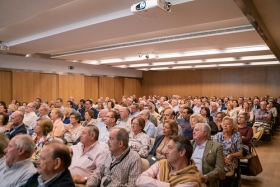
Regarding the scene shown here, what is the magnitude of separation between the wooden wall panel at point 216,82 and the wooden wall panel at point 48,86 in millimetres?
7344

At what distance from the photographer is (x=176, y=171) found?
1.99 m

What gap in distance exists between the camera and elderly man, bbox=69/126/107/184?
2.65m

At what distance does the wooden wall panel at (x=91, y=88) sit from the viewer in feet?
41.1

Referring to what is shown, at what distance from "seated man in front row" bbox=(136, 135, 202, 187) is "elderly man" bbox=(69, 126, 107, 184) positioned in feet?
2.56

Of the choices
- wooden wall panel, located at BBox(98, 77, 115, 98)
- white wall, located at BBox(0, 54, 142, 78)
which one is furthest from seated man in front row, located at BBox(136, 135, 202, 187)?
wooden wall panel, located at BBox(98, 77, 115, 98)

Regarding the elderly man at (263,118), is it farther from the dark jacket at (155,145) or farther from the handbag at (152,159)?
the handbag at (152,159)

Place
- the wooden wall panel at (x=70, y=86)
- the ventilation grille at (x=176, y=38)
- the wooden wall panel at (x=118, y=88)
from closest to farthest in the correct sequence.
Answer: the ventilation grille at (x=176, y=38) < the wooden wall panel at (x=70, y=86) < the wooden wall panel at (x=118, y=88)

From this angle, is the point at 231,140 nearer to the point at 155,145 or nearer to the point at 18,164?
the point at 155,145

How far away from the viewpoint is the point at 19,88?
9680 millimetres

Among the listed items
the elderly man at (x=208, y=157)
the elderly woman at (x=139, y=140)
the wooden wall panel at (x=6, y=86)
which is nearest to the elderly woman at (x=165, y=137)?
the elderly woman at (x=139, y=140)

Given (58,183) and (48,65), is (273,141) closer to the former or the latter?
(58,183)

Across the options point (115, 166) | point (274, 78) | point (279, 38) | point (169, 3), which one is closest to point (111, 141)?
point (115, 166)

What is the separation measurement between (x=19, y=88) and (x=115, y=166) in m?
8.82

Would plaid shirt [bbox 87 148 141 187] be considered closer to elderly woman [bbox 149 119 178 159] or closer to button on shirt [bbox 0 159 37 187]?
button on shirt [bbox 0 159 37 187]
